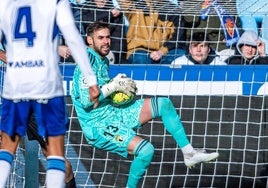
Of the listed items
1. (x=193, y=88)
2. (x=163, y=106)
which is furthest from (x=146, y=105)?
(x=193, y=88)

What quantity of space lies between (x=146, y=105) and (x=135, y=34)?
156 centimetres

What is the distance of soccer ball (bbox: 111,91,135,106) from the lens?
7324 mm

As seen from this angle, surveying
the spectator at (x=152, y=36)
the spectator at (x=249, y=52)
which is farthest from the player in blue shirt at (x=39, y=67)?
the spectator at (x=249, y=52)

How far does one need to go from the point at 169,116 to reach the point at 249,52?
1665 millimetres

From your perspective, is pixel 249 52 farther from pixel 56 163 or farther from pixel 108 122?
pixel 56 163

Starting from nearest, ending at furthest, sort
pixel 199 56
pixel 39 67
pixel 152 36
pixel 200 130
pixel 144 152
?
pixel 39 67 → pixel 144 152 → pixel 200 130 → pixel 199 56 → pixel 152 36

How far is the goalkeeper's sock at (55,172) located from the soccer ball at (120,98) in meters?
1.74

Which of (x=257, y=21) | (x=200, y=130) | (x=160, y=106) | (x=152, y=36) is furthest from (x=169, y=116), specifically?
(x=257, y=21)

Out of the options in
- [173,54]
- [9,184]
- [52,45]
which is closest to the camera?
[52,45]

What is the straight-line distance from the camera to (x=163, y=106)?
24.2 ft

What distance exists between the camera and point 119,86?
7199 mm

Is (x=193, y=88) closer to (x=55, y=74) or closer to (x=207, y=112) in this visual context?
(x=207, y=112)

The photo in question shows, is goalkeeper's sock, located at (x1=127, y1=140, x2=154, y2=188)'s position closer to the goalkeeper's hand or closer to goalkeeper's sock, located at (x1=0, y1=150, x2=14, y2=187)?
the goalkeeper's hand

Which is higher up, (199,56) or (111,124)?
(199,56)
